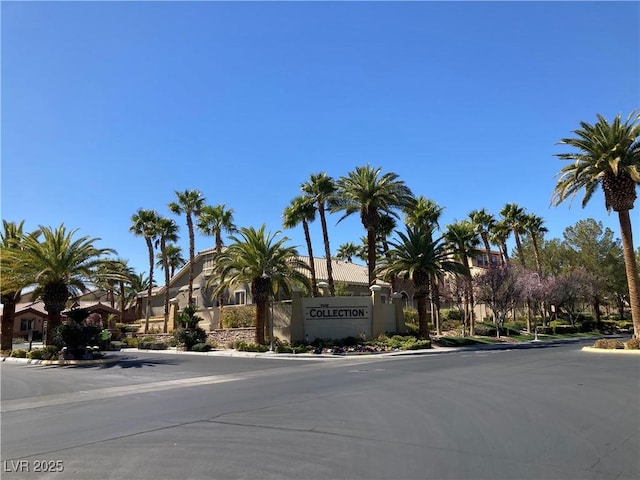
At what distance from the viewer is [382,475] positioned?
574 centimetres

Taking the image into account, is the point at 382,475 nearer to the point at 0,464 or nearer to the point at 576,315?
the point at 0,464

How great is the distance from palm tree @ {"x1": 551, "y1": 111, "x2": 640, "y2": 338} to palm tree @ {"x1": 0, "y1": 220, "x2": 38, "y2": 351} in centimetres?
3248

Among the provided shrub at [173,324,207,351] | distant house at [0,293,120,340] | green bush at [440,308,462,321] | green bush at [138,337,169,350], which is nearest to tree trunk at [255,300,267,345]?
shrub at [173,324,207,351]

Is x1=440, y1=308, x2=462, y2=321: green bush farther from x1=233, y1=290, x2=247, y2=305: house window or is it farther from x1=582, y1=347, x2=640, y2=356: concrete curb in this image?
x1=582, y1=347, x2=640, y2=356: concrete curb

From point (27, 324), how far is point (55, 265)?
41.6m

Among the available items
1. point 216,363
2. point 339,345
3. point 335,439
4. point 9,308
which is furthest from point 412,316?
point 335,439

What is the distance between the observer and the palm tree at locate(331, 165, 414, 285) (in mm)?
36625

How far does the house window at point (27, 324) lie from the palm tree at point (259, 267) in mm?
41479

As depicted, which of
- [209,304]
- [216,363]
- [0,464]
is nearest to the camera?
[0,464]

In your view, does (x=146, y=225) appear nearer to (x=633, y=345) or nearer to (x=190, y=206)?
(x=190, y=206)

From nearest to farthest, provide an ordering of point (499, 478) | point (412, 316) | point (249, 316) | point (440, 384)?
point (499, 478)
point (440, 384)
point (249, 316)
point (412, 316)

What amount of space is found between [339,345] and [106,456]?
26047 mm

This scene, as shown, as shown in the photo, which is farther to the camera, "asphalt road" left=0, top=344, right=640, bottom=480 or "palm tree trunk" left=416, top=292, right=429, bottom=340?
"palm tree trunk" left=416, top=292, right=429, bottom=340

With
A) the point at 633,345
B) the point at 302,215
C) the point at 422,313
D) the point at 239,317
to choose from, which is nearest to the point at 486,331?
the point at 422,313
